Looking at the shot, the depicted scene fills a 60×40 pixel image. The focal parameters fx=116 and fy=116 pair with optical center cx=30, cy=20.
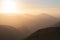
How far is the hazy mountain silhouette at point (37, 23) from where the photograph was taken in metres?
1.24

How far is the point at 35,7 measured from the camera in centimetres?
133

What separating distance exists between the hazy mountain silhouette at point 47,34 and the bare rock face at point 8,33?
0.14 m

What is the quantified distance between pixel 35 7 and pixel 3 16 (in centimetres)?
37

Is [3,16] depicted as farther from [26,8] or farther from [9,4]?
[26,8]

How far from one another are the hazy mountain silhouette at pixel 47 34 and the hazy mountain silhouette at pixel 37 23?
0.13 ft

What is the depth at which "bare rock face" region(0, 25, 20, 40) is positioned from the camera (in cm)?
119

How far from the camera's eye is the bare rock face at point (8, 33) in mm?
1186

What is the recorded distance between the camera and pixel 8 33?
120 centimetres

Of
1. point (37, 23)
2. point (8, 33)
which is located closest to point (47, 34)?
point (37, 23)

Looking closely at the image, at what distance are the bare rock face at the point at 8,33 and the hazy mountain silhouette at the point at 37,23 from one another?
0.25ft

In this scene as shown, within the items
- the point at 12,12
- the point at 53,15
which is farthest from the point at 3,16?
the point at 53,15

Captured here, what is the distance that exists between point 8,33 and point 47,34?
0.41 m

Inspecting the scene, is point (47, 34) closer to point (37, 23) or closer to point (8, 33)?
point (37, 23)

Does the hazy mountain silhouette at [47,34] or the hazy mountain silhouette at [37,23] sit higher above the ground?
the hazy mountain silhouette at [37,23]
